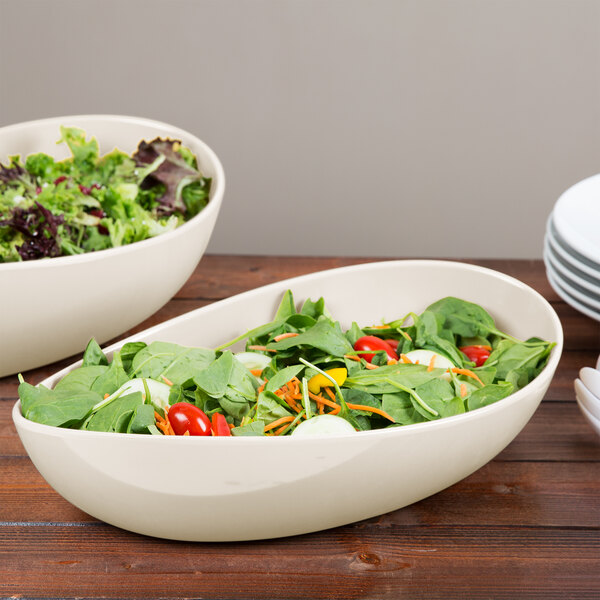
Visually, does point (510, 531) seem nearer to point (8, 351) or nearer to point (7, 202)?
point (8, 351)

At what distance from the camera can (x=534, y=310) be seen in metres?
1.09

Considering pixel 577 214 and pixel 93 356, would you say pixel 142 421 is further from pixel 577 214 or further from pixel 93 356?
pixel 577 214

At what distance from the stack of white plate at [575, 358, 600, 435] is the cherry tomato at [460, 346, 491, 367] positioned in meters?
0.13

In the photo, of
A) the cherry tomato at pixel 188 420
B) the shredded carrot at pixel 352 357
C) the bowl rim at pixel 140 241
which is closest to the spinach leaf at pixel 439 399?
the shredded carrot at pixel 352 357

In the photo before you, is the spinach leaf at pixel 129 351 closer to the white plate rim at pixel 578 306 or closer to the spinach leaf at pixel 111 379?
the spinach leaf at pixel 111 379

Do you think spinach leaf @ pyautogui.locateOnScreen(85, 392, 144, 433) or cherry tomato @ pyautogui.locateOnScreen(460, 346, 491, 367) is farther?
cherry tomato @ pyautogui.locateOnScreen(460, 346, 491, 367)

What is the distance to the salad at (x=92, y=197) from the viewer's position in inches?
51.1

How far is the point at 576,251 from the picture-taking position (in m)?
1.24

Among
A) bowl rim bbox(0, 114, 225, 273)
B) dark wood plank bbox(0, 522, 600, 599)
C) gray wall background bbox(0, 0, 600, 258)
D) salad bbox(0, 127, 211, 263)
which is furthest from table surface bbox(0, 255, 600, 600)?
gray wall background bbox(0, 0, 600, 258)

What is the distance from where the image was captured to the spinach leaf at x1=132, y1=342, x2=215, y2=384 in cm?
97

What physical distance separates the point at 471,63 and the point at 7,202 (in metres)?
2.10

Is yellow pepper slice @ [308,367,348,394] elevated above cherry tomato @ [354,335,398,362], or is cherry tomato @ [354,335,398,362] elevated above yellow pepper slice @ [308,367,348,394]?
yellow pepper slice @ [308,367,348,394]

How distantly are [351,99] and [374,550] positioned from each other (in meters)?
2.38

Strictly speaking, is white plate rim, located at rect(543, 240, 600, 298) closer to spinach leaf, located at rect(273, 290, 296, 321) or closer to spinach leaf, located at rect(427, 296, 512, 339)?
spinach leaf, located at rect(427, 296, 512, 339)
